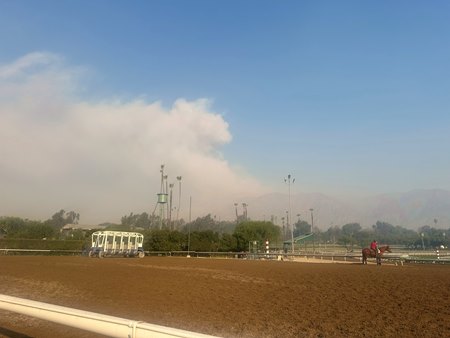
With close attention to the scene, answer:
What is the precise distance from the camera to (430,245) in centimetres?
11506

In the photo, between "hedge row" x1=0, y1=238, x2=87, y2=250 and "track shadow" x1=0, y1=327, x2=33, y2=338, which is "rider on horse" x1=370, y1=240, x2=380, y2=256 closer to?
"track shadow" x1=0, y1=327, x2=33, y2=338

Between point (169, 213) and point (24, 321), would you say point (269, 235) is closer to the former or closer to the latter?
point (169, 213)

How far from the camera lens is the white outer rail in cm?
393

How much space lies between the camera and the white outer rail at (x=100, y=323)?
3.93 m

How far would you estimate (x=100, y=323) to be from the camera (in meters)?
4.55

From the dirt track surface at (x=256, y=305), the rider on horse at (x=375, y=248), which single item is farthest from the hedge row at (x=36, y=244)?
the dirt track surface at (x=256, y=305)

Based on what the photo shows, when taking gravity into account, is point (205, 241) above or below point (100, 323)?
above

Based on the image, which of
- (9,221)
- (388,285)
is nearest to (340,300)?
(388,285)

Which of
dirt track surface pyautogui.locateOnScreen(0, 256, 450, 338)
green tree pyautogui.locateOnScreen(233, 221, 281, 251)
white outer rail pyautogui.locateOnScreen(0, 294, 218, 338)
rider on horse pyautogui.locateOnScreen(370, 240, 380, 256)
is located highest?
green tree pyautogui.locateOnScreen(233, 221, 281, 251)

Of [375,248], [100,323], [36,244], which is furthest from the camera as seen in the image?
[36,244]

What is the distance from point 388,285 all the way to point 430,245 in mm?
116613

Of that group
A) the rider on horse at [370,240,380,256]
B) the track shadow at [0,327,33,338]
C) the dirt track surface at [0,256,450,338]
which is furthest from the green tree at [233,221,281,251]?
the track shadow at [0,327,33,338]

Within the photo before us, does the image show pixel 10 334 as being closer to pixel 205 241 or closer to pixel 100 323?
pixel 100 323

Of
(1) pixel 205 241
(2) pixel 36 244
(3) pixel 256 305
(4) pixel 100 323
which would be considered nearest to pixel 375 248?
(3) pixel 256 305
